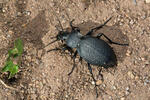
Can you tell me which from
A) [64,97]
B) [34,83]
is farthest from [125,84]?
[34,83]

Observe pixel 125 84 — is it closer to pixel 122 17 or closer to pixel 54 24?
pixel 122 17

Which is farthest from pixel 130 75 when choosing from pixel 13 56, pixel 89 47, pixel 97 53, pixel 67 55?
pixel 13 56

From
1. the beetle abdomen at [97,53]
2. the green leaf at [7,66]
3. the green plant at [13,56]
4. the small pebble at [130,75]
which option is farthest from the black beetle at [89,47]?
the green leaf at [7,66]

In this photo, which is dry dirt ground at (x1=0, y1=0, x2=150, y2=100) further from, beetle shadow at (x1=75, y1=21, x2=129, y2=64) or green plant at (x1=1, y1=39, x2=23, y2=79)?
green plant at (x1=1, y1=39, x2=23, y2=79)

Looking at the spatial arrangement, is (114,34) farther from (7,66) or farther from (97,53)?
(7,66)

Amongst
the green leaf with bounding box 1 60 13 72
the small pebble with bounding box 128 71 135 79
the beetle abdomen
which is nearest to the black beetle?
the beetle abdomen

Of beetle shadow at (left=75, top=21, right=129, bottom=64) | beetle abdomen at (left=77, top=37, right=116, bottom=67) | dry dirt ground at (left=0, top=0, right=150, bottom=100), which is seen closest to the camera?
beetle abdomen at (left=77, top=37, right=116, bottom=67)
